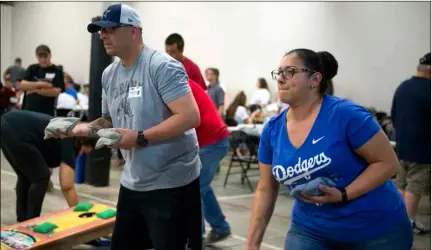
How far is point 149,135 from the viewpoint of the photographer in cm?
207

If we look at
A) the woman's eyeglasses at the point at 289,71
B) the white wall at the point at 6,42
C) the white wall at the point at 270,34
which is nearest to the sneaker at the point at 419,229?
the woman's eyeglasses at the point at 289,71

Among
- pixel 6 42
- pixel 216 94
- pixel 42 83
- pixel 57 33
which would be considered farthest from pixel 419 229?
pixel 6 42

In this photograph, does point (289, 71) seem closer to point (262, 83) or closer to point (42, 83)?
point (42, 83)

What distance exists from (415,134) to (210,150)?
1819mm

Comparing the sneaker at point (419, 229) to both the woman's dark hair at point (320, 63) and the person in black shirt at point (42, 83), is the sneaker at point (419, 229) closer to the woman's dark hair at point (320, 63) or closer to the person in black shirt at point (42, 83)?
the woman's dark hair at point (320, 63)

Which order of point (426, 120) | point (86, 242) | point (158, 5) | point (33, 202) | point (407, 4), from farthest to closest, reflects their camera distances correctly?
point (158, 5), point (407, 4), point (426, 120), point (33, 202), point (86, 242)

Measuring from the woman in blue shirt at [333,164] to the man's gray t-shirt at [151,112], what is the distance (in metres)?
0.40

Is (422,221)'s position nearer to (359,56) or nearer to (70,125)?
(70,125)

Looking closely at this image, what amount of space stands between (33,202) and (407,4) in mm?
6311

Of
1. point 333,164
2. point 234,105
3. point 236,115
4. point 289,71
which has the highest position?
point 289,71

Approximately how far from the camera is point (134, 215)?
2279 mm

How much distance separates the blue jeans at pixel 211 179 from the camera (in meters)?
3.78

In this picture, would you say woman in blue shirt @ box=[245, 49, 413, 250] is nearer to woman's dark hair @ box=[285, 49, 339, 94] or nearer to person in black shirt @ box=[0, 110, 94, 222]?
woman's dark hair @ box=[285, 49, 339, 94]

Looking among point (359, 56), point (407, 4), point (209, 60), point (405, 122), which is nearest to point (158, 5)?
point (209, 60)
